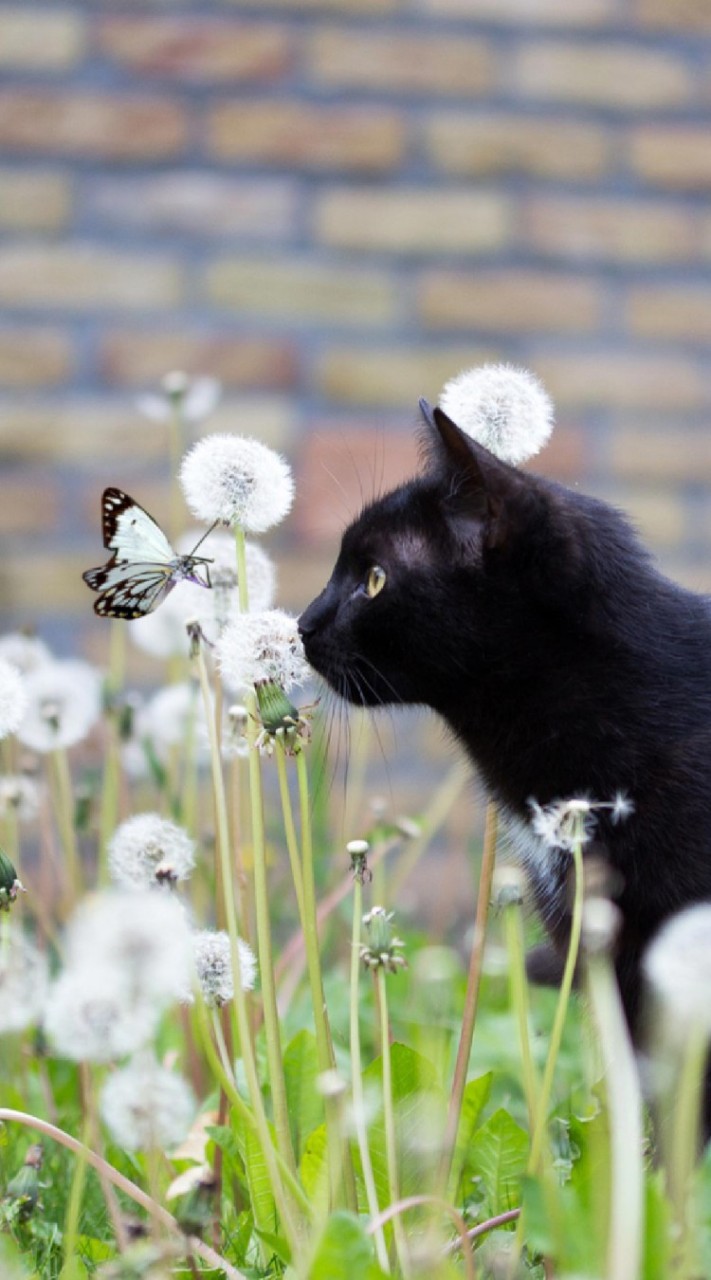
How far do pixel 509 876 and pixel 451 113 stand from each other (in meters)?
2.06

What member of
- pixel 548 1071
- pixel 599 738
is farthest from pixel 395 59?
pixel 548 1071

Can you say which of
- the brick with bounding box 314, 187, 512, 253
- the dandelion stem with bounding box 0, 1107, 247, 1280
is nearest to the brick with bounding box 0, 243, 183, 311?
the brick with bounding box 314, 187, 512, 253

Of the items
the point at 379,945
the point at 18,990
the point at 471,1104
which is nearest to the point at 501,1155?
the point at 471,1104

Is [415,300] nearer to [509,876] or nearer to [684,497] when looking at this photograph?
[684,497]

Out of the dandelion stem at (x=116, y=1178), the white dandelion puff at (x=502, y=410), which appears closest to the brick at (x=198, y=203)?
the white dandelion puff at (x=502, y=410)

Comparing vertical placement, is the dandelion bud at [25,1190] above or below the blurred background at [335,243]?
below

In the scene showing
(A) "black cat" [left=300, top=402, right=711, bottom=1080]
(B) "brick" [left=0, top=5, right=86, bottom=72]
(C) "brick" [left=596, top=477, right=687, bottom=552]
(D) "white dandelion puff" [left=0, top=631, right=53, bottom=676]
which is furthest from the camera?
(C) "brick" [left=596, top=477, right=687, bottom=552]

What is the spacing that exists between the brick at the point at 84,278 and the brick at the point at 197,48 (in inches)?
13.4

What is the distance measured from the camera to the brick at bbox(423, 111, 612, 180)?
9.27 ft

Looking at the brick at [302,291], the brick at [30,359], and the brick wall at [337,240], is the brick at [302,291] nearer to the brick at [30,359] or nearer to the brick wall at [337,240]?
the brick wall at [337,240]

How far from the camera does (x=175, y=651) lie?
179cm

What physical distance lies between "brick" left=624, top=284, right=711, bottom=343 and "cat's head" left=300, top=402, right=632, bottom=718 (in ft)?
5.31

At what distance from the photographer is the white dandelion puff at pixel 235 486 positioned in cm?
106

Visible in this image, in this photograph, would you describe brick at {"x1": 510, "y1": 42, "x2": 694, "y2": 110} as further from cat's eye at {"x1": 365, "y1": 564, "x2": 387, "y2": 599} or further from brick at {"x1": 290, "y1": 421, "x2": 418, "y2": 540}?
cat's eye at {"x1": 365, "y1": 564, "x2": 387, "y2": 599}
